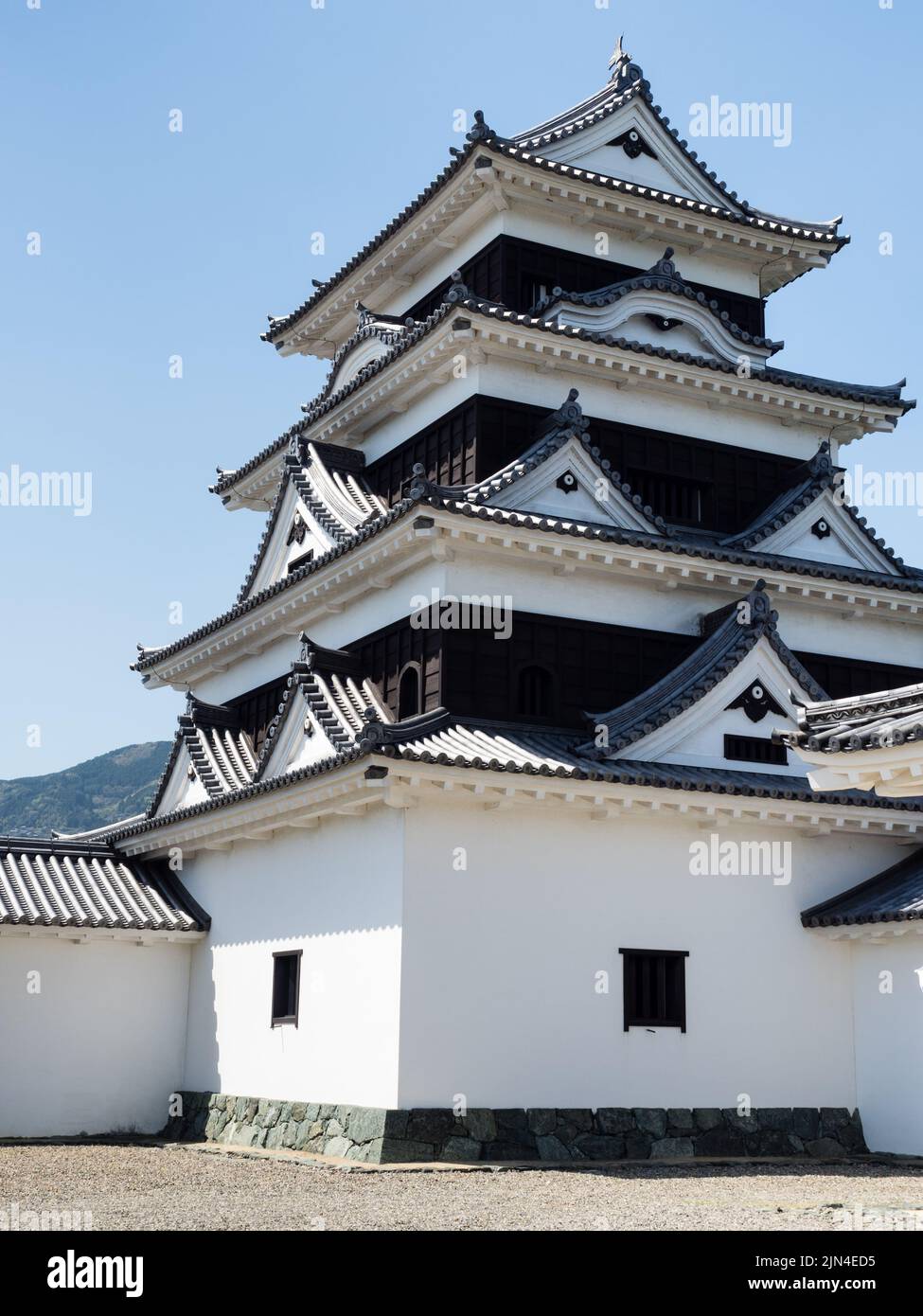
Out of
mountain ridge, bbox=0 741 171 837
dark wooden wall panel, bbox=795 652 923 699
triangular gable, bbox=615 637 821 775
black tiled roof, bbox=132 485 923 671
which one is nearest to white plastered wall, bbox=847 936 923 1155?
triangular gable, bbox=615 637 821 775

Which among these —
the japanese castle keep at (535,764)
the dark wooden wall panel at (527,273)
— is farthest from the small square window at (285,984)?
the dark wooden wall panel at (527,273)

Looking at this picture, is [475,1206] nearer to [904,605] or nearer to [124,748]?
[904,605]

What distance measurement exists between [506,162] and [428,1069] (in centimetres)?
1301

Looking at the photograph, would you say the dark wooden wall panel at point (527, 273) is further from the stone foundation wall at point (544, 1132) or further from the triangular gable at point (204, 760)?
the stone foundation wall at point (544, 1132)

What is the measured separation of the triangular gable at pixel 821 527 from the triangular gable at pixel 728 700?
1.93 meters

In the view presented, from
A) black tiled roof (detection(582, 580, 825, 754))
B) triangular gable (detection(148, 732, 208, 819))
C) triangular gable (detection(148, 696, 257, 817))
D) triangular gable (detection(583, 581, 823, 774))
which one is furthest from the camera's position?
triangular gable (detection(148, 732, 208, 819))

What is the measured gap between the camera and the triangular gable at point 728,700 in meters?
17.5

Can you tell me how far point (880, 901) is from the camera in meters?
17.0

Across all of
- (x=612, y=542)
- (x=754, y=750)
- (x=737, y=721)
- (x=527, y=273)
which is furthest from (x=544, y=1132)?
(x=527, y=273)

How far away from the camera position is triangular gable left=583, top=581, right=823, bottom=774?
17531mm

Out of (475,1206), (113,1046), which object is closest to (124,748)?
(113,1046)

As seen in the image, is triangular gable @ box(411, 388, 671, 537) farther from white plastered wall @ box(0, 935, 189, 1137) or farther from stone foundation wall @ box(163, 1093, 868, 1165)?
white plastered wall @ box(0, 935, 189, 1137)

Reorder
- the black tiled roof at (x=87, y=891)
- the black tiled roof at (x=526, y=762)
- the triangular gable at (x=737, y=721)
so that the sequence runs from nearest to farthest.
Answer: the black tiled roof at (x=526, y=762) → the triangular gable at (x=737, y=721) → the black tiled roof at (x=87, y=891)

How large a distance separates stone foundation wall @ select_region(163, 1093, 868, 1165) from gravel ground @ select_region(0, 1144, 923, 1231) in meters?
0.71
